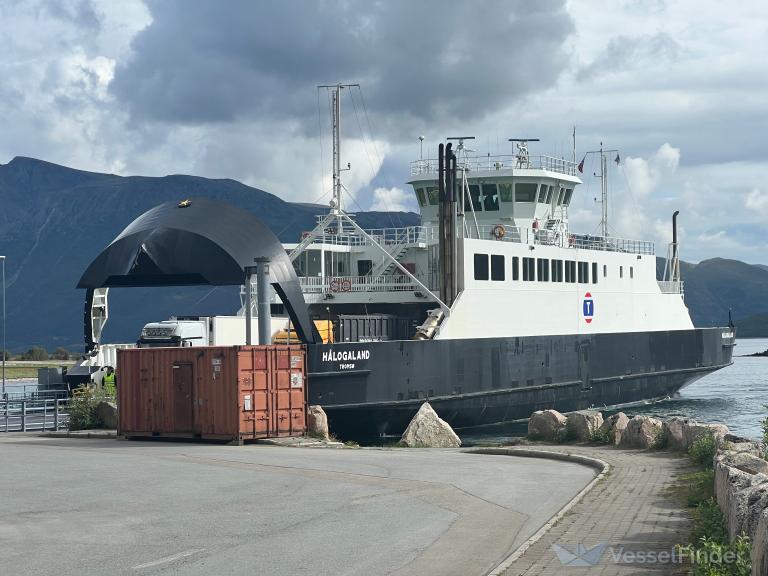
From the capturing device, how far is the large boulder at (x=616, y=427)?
20.2 meters

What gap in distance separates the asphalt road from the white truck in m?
10.6

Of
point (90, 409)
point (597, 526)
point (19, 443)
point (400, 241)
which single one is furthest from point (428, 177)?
point (597, 526)

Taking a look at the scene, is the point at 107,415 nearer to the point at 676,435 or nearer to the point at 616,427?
the point at 616,427

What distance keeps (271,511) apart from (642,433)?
898 cm

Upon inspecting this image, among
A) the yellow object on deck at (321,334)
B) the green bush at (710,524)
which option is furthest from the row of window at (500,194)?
the green bush at (710,524)

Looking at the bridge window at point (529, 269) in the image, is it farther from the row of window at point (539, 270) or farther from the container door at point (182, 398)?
the container door at point (182, 398)

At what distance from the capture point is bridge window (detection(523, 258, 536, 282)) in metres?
35.1

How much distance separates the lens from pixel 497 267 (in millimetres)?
33688

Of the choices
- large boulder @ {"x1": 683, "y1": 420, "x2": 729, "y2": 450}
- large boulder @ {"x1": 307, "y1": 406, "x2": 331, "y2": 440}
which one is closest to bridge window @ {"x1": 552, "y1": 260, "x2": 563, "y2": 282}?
large boulder @ {"x1": 307, "y1": 406, "x2": 331, "y2": 440}

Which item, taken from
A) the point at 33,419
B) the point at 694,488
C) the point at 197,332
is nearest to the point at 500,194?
the point at 197,332

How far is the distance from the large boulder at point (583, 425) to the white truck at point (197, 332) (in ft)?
38.7

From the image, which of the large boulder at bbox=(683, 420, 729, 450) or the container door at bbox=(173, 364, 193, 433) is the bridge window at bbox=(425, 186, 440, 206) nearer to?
the container door at bbox=(173, 364, 193, 433)

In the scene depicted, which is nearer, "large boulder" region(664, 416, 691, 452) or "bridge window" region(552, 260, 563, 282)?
"large boulder" region(664, 416, 691, 452)

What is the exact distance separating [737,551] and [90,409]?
20743mm
